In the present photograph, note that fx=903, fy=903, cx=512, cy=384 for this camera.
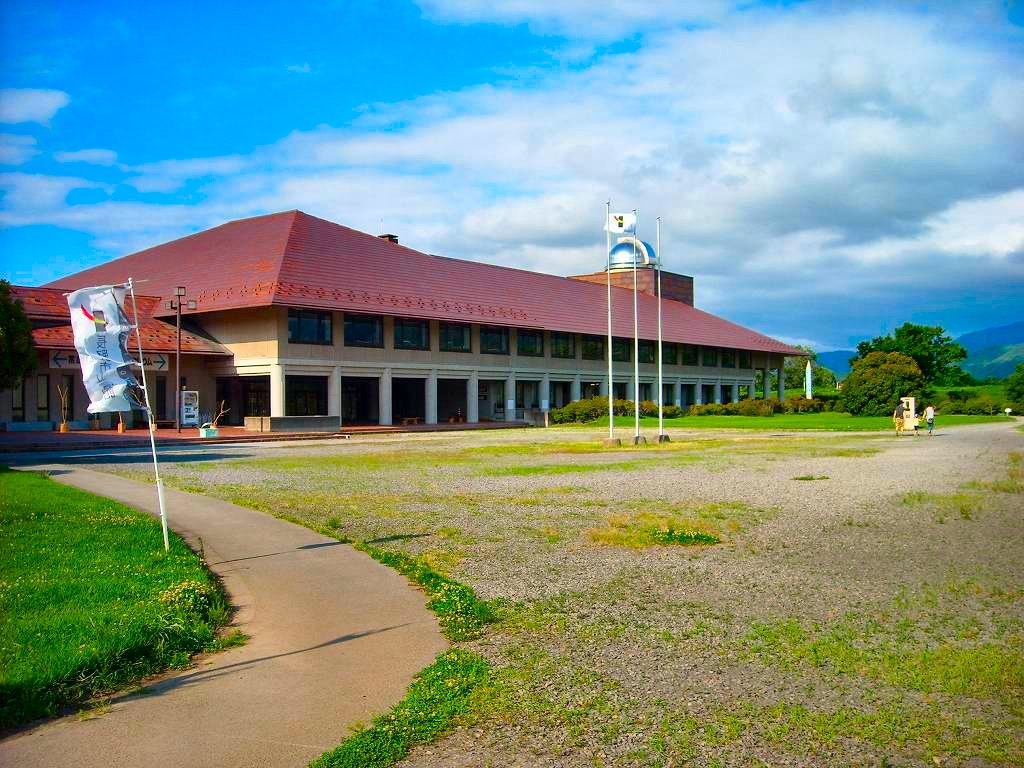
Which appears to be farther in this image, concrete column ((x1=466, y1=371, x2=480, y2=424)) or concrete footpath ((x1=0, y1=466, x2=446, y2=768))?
concrete column ((x1=466, y1=371, x2=480, y2=424))

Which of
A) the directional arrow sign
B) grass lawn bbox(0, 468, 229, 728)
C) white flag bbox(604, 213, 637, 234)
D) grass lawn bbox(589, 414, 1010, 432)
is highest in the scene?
white flag bbox(604, 213, 637, 234)

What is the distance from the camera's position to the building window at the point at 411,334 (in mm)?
54781

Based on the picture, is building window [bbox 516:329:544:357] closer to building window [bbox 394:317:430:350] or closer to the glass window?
building window [bbox 394:317:430:350]

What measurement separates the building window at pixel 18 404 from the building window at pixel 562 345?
35.5 m

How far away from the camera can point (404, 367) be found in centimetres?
5478

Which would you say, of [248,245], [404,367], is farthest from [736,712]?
[248,245]

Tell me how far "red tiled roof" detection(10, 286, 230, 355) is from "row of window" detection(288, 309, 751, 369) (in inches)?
196

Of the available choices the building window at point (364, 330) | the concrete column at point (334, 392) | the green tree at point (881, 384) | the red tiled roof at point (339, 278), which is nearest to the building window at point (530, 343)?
the red tiled roof at point (339, 278)

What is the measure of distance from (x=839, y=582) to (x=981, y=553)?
2.80 metres

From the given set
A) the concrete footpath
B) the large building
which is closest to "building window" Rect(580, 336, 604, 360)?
the large building

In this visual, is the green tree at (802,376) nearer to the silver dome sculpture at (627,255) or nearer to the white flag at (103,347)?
the silver dome sculpture at (627,255)

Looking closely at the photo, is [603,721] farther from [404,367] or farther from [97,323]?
[404,367]

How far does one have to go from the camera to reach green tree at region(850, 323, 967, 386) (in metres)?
97.1

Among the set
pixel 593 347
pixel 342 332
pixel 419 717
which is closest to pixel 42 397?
pixel 342 332
